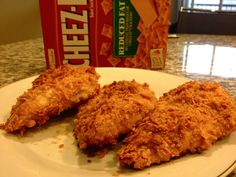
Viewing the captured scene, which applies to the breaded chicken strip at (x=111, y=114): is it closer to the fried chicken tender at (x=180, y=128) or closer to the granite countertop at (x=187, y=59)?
the fried chicken tender at (x=180, y=128)

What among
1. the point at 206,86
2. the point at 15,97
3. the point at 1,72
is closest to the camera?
the point at 206,86

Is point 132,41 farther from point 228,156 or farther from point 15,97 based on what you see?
point 228,156

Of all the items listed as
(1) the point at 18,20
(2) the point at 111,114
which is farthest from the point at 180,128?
(1) the point at 18,20

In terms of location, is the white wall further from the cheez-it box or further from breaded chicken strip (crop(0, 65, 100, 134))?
breaded chicken strip (crop(0, 65, 100, 134))

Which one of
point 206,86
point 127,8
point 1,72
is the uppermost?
point 127,8

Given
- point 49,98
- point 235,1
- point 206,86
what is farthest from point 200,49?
point 235,1

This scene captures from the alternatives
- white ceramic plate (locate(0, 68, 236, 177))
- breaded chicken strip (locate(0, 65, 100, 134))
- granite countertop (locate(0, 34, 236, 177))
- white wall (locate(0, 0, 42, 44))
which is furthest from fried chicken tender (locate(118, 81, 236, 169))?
white wall (locate(0, 0, 42, 44))

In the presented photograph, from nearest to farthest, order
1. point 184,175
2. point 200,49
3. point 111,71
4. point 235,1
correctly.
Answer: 1. point 184,175
2. point 111,71
3. point 200,49
4. point 235,1
